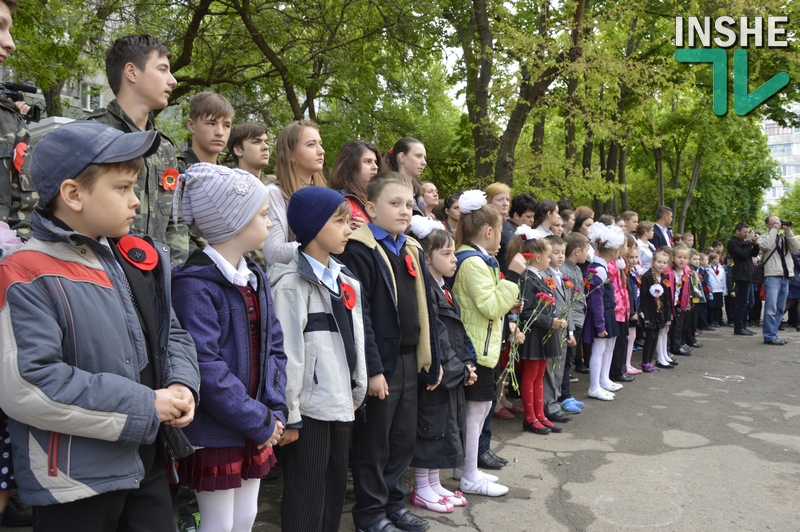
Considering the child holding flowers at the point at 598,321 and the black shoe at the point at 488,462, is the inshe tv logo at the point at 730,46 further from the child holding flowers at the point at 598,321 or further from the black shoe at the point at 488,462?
the black shoe at the point at 488,462

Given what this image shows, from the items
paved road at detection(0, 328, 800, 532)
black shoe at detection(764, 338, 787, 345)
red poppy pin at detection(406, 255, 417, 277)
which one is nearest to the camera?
red poppy pin at detection(406, 255, 417, 277)

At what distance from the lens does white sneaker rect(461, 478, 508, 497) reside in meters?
4.51

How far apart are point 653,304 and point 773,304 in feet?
15.1

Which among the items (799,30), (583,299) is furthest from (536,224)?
(799,30)

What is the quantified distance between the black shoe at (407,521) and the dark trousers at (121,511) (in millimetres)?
1812

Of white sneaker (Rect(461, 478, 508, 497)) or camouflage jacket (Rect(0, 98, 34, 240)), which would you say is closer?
camouflage jacket (Rect(0, 98, 34, 240))

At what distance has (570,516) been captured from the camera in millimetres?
4156

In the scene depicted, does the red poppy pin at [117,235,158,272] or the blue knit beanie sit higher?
the blue knit beanie

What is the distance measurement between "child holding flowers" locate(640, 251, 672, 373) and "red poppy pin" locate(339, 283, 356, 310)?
22.0 feet

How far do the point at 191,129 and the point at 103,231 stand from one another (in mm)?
2462

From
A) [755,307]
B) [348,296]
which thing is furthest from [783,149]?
[348,296]

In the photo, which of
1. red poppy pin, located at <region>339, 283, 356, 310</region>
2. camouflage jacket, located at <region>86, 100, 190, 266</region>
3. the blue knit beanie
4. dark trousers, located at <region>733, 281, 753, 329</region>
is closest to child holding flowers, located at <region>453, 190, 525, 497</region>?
red poppy pin, located at <region>339, 283, 356, 310</region>

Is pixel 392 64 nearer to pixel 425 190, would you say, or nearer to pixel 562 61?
pixel 562 61

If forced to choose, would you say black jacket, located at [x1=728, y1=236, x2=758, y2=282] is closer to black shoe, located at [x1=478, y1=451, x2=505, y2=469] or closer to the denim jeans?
the denim jeans
